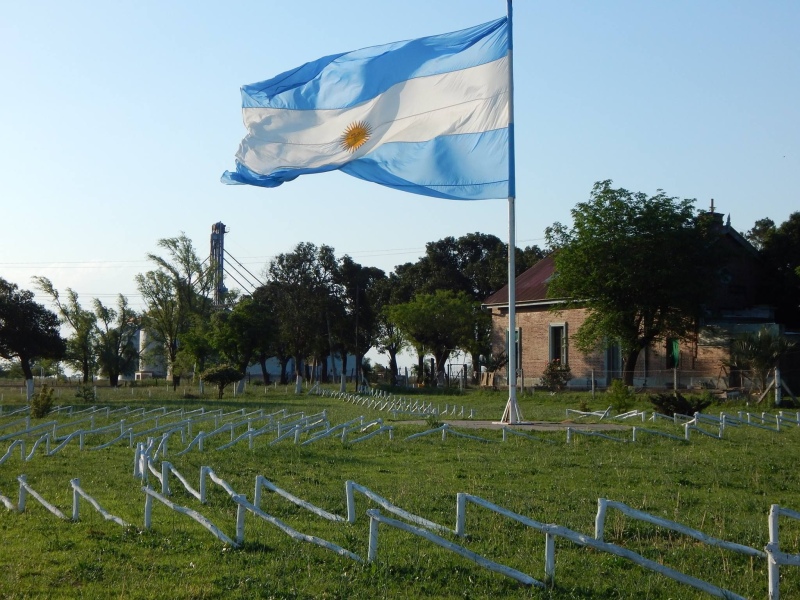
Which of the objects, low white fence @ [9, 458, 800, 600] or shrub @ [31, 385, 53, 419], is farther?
shrub @ [31, 385, 53, 419]

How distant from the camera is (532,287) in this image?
190 ft

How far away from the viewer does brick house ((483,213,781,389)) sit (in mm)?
44844

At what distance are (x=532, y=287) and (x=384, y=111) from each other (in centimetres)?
3846

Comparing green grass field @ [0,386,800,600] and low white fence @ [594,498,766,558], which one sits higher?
low white fence @ [594,498,766,558]

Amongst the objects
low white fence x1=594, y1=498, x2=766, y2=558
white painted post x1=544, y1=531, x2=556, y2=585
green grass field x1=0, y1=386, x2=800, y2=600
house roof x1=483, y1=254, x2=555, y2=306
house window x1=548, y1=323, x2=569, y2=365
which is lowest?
green grass field x1=0, y1=386, x2=800, y2=600

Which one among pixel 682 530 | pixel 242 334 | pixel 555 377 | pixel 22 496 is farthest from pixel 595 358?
pixel 682 530

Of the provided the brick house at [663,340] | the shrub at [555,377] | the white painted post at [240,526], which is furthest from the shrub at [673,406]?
the shrub at [555,377]

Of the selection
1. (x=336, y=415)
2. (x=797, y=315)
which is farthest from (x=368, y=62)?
(x=797, y=315)

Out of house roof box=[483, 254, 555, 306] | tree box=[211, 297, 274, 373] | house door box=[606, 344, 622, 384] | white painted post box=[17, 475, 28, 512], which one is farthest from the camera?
tree box=[211, 297, 274, 373]

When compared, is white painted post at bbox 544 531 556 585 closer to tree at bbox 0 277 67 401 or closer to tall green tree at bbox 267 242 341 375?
tree at bbox 0 277 67 401

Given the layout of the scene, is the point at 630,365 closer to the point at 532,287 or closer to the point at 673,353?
the point at 673,353

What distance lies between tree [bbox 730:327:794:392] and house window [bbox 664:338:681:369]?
8361 millimetres

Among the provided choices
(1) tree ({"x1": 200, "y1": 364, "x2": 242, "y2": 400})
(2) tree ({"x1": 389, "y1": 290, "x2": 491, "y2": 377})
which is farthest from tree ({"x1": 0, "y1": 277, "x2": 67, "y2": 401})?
(2) tree ({"x1": 389, "y1": 290, "x2": 491, "y2": 377})

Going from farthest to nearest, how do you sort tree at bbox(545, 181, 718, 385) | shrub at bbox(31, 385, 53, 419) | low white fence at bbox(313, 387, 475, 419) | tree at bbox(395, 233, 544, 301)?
tree at bbox(395, 233, 544, 301), tree at bbox(545, 181, 718, 385), shrub at bbox(31, 385, 53, 419), low white fence at bbox(313, 387, 475, 419)
